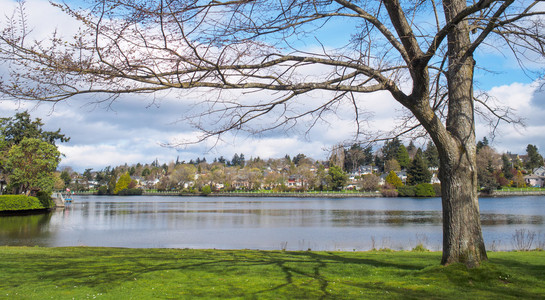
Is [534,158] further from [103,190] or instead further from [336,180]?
[103,190]

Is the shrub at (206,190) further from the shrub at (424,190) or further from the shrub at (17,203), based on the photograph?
the shrub at (17,203)

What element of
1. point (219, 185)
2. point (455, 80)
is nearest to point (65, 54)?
point (455, 80)

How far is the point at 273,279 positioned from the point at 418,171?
83.1 meters

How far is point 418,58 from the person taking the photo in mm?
6328

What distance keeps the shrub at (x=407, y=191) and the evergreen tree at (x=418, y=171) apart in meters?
2.18

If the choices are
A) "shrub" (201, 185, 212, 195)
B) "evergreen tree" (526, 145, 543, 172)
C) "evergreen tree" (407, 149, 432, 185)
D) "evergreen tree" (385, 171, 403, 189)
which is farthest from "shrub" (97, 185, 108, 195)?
"evergreen tree" (526, 145, 543, 172)

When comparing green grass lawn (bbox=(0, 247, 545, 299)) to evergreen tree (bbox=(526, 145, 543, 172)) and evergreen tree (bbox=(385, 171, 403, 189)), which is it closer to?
evergreen tree (bbox=(385, 171, 403, 189))

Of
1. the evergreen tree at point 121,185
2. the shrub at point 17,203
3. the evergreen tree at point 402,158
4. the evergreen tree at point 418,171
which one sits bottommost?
the shrub at point 17,203

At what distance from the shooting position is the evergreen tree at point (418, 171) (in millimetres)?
83000

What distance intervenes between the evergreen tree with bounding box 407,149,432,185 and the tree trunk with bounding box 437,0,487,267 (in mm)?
78862

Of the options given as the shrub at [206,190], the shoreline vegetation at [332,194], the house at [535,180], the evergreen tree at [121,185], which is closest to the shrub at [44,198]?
the shoreline vegetation at [332,194]

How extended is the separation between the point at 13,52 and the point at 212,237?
683 inches

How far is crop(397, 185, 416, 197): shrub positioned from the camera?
8375cm

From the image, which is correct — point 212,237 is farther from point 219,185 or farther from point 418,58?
point 219,185
